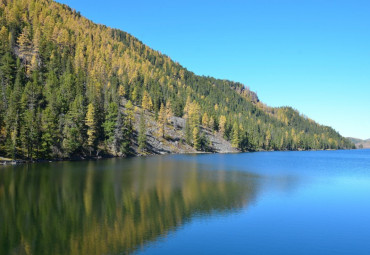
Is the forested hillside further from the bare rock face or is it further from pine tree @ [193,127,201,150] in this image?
the bare rock face

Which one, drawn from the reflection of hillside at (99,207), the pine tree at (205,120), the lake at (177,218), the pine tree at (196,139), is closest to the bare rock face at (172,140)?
the pine tree at (196,139)

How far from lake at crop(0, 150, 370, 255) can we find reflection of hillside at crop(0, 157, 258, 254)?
0.31 ft

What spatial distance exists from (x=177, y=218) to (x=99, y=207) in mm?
10361

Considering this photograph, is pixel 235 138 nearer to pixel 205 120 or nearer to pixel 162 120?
pixel 205 120

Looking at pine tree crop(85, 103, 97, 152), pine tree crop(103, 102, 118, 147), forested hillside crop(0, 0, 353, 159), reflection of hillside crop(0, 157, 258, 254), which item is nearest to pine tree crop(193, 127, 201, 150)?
forested hillside crop(0, 0, 353, 159)

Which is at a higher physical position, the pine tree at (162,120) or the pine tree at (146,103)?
the pine tree at (146,103)

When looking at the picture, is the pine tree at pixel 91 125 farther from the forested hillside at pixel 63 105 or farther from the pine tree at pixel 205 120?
the pine tree at pixel 205 120

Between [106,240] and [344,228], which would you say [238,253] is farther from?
[344,228]

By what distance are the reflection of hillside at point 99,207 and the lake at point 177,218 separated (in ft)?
0.31

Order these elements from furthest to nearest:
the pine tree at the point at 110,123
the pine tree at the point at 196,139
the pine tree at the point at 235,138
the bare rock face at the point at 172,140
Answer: the pine tree at the point at 235,138 → the pine tree at the point at 196,139 → the bare rock face at the point at 172,140 → the pine tree at the point at 110,123

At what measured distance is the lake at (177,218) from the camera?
22.9 m

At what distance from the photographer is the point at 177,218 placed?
3025 cm

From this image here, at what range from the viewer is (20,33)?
169m

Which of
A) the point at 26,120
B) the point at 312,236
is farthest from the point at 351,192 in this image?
the point at 26,120
